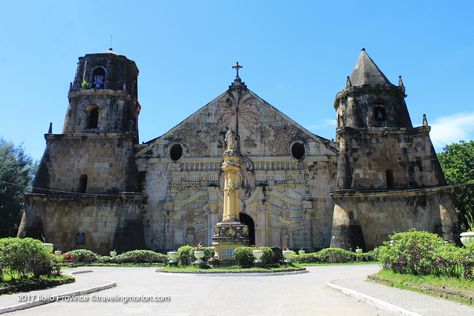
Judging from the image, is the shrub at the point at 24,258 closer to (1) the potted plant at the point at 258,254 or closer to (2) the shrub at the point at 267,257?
(1) the potted plant at the point at 258,254

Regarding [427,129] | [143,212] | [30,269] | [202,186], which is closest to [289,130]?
[202,186]

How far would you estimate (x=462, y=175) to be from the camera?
30.9 meters

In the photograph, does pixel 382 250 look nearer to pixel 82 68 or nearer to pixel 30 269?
pixel 30 269

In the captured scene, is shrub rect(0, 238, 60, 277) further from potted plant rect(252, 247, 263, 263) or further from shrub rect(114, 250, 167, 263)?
shrub rect(114, 250, 167, 263)

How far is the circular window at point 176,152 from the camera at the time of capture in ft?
90.1

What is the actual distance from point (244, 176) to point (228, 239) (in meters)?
9.63

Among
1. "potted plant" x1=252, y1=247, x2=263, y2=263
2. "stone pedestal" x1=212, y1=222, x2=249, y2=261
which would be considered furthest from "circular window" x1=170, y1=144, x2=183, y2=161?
"potted plant" x1=252, y1=247, x2=263, y2=263

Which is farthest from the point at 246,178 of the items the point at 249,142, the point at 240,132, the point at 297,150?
the point at 297,150

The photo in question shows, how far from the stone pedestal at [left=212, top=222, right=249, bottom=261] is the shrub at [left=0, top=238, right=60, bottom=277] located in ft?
23.1

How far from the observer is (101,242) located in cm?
2506

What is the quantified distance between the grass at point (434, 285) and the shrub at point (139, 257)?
1376cm

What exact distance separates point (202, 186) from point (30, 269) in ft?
51.4

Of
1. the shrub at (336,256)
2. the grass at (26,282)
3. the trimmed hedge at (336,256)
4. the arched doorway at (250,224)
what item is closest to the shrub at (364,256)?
the trimmed hedge at (336,256)

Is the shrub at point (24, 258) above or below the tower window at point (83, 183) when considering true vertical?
below
